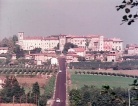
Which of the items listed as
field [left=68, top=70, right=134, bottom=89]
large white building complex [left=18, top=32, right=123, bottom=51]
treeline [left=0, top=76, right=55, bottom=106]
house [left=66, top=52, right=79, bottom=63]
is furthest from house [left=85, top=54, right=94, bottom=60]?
treeline [left=0, top=76, right=55, bottom=106]

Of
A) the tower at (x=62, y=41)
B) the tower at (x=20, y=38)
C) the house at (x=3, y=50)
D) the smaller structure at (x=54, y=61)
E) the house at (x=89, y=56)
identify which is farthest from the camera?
the tower at (x=20, y=38)

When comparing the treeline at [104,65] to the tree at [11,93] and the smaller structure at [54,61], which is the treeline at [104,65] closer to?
the smaller structure at [54,61]

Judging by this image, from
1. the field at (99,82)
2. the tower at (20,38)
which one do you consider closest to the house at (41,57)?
the field at (99,82)

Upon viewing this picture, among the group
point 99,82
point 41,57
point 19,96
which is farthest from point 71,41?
point 19,96

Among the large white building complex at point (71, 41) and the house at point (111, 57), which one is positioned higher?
the large white building complex at point (71, 41)

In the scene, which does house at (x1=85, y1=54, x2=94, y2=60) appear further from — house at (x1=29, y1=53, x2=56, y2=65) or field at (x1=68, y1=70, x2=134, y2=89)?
field at (x1=68, y1=70, x2=134, y2=89)

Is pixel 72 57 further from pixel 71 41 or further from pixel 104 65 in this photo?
pixel 71 41
